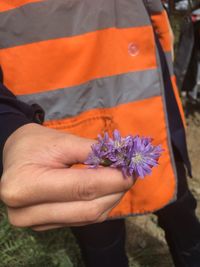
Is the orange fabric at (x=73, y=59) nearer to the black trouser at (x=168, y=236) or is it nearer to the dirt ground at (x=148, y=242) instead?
the black trouser at (x=168, y=236)

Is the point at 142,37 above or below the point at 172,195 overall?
above

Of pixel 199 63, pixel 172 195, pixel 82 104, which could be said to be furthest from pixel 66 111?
pixel 199 63

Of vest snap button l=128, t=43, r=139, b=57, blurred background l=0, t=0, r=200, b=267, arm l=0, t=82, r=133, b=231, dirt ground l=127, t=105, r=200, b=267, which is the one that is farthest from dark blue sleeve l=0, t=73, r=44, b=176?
dirt ground l=127, t=105, r=200, b=267

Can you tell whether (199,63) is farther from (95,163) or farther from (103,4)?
(95,163)

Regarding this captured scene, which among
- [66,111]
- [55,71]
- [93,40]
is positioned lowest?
[66,111]

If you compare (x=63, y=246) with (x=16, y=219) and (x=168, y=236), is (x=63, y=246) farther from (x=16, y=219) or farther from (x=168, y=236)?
(x=16, y=219)

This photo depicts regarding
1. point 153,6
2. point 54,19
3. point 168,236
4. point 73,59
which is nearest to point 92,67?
point 73,59

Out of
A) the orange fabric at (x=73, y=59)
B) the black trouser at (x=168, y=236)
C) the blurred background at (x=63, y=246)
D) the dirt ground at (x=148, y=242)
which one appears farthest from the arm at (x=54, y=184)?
the dirt ground at (x=148, y=242)
